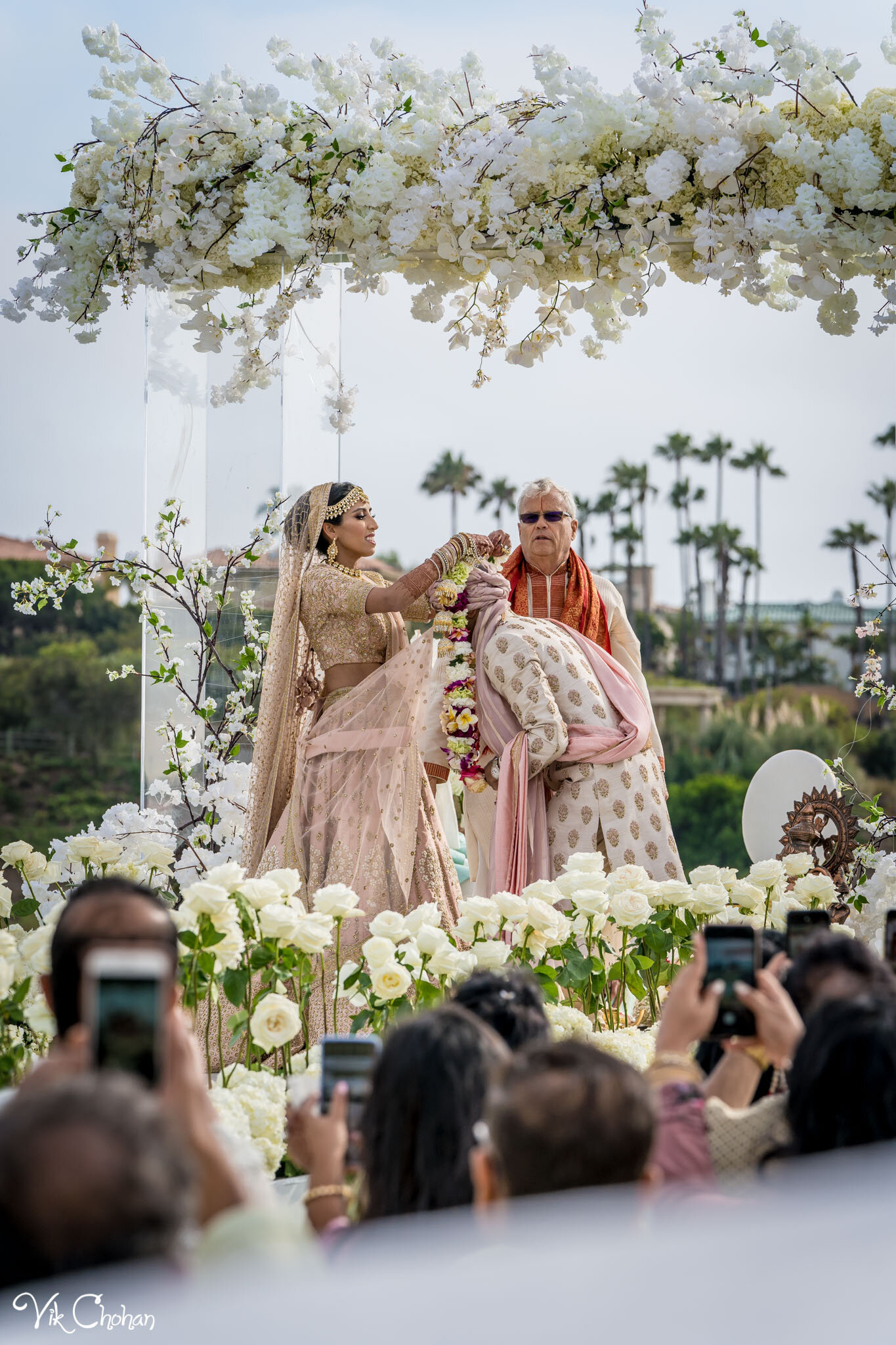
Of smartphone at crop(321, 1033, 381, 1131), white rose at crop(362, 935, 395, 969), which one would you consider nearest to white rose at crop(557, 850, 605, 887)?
white rose at crop(362, 935, 395, 969)

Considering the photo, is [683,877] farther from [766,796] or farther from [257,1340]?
[257,1340]

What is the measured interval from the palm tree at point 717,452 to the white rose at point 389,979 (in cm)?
2510

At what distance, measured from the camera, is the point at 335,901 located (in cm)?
297

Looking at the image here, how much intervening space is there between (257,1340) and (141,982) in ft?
1.34

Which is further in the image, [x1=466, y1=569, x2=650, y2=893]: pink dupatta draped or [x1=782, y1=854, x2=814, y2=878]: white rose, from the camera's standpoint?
[x1=466, y1=569, x2=650, y2=893]: pink dupatta draped

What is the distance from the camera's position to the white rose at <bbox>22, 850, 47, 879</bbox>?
138 inches

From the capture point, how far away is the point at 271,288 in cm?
446

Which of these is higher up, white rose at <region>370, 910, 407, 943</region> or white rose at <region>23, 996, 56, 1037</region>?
white rose at <region>370, 910, 407, 943</region>

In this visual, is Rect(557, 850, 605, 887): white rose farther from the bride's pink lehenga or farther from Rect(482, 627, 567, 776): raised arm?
the bride's pink lehenga

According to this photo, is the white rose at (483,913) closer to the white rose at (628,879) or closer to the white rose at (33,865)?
the white rose at (628,879)

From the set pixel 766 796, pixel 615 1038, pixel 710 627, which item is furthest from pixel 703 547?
pixel 615 1038

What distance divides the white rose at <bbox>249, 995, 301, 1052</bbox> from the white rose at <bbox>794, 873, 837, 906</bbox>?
5.14 feet

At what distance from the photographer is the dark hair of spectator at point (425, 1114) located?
157cm

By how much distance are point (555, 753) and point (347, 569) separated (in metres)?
0.96
